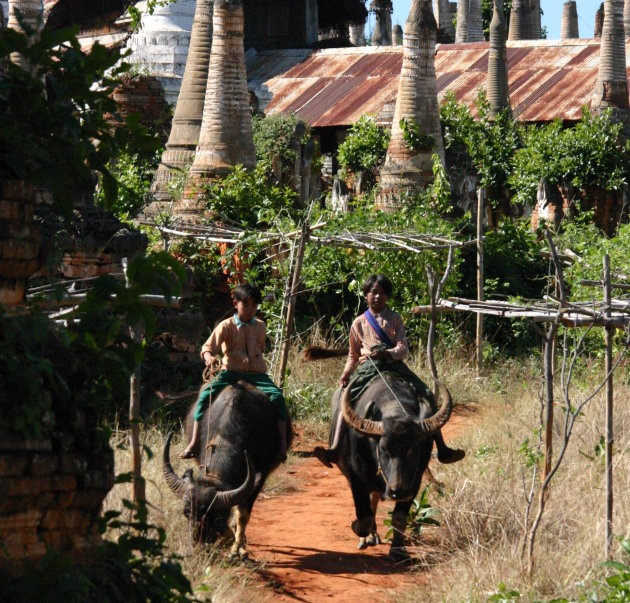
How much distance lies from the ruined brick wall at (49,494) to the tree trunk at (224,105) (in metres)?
12.4

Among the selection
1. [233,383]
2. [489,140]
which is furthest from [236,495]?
[489,140]

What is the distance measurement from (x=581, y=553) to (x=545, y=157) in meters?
15.9

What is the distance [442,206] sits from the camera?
18141 millimetres

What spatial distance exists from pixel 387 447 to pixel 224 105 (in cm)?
975

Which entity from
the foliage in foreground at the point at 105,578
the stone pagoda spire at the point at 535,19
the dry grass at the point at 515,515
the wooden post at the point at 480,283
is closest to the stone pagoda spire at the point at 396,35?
the stone pagoda spire at the point at 535,19

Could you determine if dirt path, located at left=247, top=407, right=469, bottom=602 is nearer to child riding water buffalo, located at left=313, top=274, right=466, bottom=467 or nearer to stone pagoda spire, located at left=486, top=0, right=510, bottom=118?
child riding water buffalo, located at left=313, top=274, right=466, bottom=467

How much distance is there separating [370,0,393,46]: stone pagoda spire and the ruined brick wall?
92.6 feet

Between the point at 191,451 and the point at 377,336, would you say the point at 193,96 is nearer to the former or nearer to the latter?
the point at 377,336

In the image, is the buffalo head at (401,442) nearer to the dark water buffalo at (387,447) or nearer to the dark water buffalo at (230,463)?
the dark water buffalo at (387,447)

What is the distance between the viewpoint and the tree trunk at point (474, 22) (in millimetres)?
36438

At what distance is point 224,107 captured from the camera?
17.8m

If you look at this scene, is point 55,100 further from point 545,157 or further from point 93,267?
point 545,157

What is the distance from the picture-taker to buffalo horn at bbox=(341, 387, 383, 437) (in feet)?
30.2

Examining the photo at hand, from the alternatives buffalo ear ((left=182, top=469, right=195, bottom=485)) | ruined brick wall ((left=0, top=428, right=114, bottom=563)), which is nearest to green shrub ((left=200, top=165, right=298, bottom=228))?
buffalo ear ((left=182, top=469, right=195, bottom=485))
